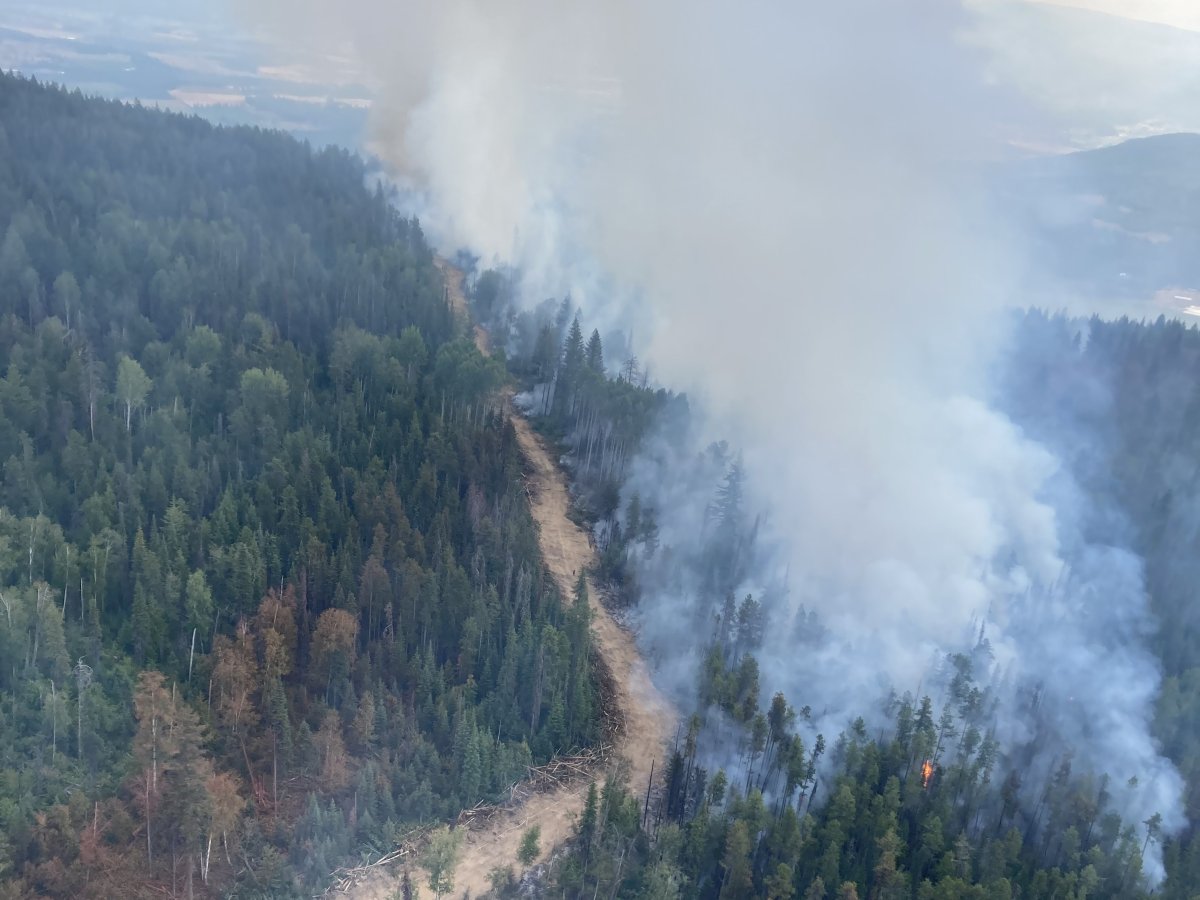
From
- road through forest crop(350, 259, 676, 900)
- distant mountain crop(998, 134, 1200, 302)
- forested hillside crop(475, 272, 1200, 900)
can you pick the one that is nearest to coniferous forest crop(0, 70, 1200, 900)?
forested hillside crop(475, 272, 1200, 900)

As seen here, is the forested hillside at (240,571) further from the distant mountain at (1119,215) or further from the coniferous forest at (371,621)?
the distant mountain at (1119,215)

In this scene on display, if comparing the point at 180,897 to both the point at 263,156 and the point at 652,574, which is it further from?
the point at 263,156

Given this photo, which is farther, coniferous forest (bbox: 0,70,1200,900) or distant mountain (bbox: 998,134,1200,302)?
distant mountain (bbox: 998,134,1200,302)

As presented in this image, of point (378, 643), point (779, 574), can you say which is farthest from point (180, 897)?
point (779, 574)

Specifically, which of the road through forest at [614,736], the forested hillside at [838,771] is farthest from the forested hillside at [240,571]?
the forested hillside at [838,771]

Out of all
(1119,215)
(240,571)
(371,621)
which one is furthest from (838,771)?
(1119,215)

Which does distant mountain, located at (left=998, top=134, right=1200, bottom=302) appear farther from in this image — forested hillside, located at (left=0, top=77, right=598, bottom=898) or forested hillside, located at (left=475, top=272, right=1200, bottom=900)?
forested hillside, located at (left=0, top=77, right=598, bottom=898)
